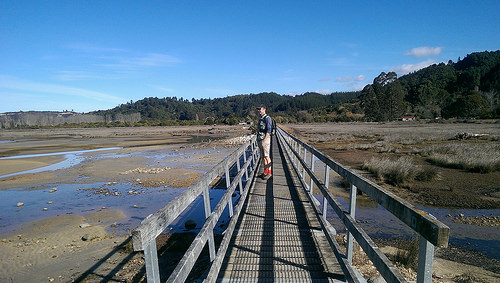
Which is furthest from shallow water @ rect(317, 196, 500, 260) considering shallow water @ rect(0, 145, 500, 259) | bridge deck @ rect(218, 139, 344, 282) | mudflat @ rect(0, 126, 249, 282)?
mudflat @ rect(0, 126, 249, 282)

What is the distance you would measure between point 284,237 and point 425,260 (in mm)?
2977

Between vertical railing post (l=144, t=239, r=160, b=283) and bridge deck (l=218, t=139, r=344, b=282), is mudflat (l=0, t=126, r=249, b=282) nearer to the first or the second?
bridge deck (l=218, t=139, r=344, b=282)

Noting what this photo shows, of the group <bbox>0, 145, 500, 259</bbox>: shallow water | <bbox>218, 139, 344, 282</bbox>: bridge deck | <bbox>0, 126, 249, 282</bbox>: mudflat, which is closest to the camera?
<bbox>218, 139, 344, 282</bbox>: bridge deck

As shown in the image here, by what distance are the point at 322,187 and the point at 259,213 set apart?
182cm

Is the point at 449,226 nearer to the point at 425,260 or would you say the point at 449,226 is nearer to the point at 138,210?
the point at 425,260

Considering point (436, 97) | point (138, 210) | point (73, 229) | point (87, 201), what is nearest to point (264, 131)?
point (138, 210)

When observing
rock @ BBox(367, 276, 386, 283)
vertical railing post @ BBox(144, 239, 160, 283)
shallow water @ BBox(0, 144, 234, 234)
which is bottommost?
shallow water @ BBox(0, 144, 234, 234)

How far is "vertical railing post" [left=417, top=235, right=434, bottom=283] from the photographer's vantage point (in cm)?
143

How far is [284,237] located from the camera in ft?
14.0

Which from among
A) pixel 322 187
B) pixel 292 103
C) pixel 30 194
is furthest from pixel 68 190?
pixel 292 103

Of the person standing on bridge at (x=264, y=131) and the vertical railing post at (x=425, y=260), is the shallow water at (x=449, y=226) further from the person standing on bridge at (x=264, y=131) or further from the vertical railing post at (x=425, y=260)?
the vertical railing post at (x=425, y=260)

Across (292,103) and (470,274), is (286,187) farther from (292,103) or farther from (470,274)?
(292,103)

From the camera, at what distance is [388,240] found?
6.72 meters

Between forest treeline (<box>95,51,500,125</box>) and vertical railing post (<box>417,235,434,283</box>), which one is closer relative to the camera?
vertical railing post (<box>417,235,434,283</box>)
